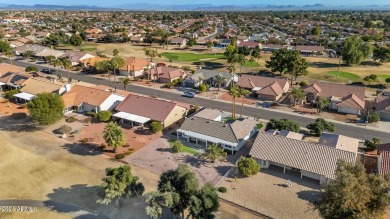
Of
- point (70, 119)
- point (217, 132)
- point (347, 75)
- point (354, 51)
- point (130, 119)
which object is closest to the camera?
point (217, 132)

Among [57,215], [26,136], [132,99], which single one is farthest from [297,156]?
[26,136]

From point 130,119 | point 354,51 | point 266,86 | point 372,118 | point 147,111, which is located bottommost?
point 130,119

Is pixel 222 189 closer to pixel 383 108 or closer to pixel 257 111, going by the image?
pixel 257 111

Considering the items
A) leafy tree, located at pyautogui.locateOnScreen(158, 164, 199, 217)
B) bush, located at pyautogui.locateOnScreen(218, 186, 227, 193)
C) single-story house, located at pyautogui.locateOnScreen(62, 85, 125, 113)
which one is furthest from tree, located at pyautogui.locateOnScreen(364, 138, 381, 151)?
single-story house, located at pyautogui.locateOnScreen(62, 85, 125, 113)

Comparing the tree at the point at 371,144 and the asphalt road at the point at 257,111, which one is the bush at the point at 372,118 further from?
the tree at the point at 371,144

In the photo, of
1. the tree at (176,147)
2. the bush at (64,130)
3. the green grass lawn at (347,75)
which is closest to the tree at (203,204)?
the tree at (176,147)

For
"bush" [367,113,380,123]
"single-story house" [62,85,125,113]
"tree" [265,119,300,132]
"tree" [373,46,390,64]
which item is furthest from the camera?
"tree" [373,46,390,64]

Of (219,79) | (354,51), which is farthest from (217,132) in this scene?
(354,51)

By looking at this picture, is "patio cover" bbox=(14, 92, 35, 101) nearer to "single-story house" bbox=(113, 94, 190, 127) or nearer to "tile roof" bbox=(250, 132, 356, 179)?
"single-story house" bbox=(113, 94, 190, 127)
